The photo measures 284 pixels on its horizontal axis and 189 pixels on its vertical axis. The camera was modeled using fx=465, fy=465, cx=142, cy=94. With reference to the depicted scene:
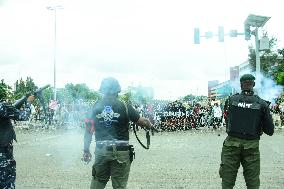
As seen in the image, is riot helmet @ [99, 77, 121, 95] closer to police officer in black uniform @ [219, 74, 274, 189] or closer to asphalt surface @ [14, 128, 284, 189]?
police officer in black uniform @ [219, 74, 274, 189]

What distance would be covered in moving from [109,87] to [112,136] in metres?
0.56

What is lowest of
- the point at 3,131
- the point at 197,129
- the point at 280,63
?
the point at 197,129

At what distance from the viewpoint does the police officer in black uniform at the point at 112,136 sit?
5.23 meters

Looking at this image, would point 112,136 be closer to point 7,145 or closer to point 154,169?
point 7,145

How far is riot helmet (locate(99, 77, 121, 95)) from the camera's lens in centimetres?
535

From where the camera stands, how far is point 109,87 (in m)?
5.35

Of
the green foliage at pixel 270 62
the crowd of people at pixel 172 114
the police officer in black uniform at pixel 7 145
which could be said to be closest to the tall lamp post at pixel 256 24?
the crowd of people at pixel 172 114

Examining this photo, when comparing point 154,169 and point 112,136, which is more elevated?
point 112,136

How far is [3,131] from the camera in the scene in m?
5.73

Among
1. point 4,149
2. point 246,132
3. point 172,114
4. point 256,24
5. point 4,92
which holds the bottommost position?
point 172,114

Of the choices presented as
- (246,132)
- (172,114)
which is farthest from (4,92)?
Result: (172,114)

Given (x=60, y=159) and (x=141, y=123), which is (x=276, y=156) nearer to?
(x=60, y=159)

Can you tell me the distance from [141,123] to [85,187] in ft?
10.1

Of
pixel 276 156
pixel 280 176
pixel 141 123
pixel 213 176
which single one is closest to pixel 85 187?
pixel 213 176
